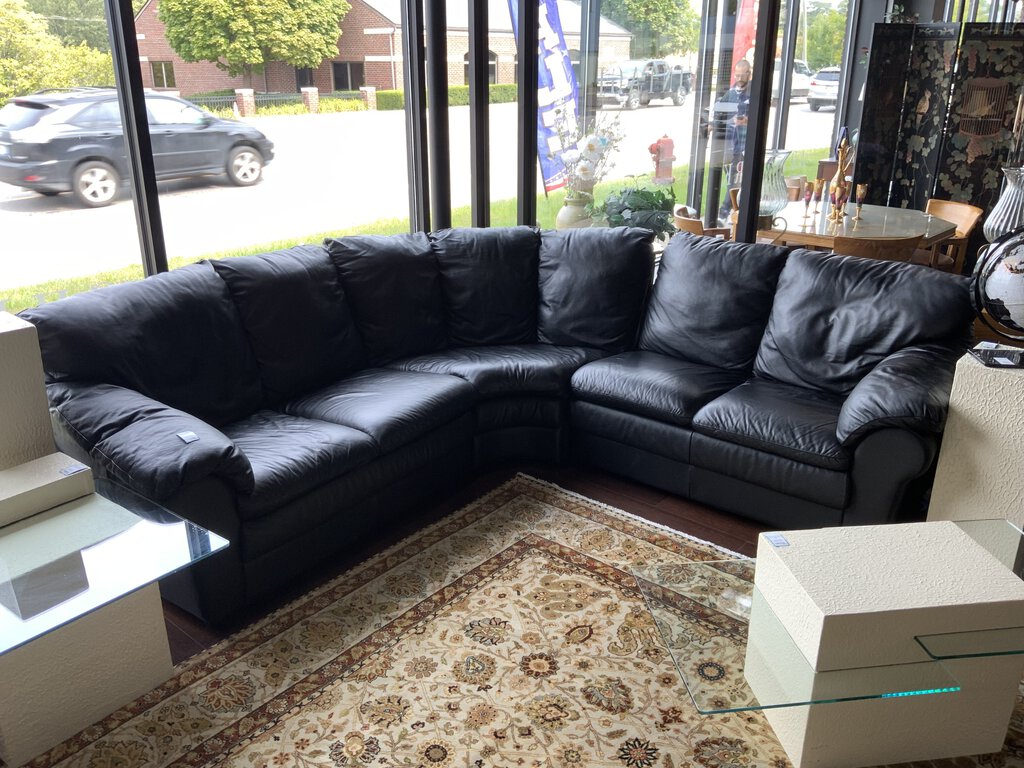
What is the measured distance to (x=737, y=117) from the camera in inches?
190

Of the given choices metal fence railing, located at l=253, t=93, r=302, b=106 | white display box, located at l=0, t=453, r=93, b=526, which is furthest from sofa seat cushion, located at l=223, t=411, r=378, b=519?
metal fence railing, located at l=253, t=93, r=302, b=106

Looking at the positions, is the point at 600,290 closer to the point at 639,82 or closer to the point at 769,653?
the point at 639,82

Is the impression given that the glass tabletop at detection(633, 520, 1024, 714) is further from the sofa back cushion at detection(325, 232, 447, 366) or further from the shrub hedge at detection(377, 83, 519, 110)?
the shrub hedge at detection(377, 83, 519, 110)

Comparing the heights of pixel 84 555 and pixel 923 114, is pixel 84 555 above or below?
below

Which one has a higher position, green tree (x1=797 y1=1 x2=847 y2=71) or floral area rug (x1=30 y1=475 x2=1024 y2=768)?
green tree (x1=797 y1=1 x2=847 y2=71)

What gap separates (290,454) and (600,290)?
175 centimetres

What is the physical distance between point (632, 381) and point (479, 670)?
56.7 inches

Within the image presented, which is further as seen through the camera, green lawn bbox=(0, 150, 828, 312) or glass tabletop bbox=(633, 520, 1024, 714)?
green lawn bbox=(0, 150, 828, 312)

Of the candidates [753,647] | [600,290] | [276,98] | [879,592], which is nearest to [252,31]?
[276,98]

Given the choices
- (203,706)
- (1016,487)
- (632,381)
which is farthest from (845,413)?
(203,706)

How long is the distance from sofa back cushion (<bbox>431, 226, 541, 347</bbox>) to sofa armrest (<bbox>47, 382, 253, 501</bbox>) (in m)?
1.61

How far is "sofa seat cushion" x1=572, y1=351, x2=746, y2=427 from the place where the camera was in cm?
324

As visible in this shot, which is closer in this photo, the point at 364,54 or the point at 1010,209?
the point at 364,54

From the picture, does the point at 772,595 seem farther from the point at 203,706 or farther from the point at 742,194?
the point at 742,194
